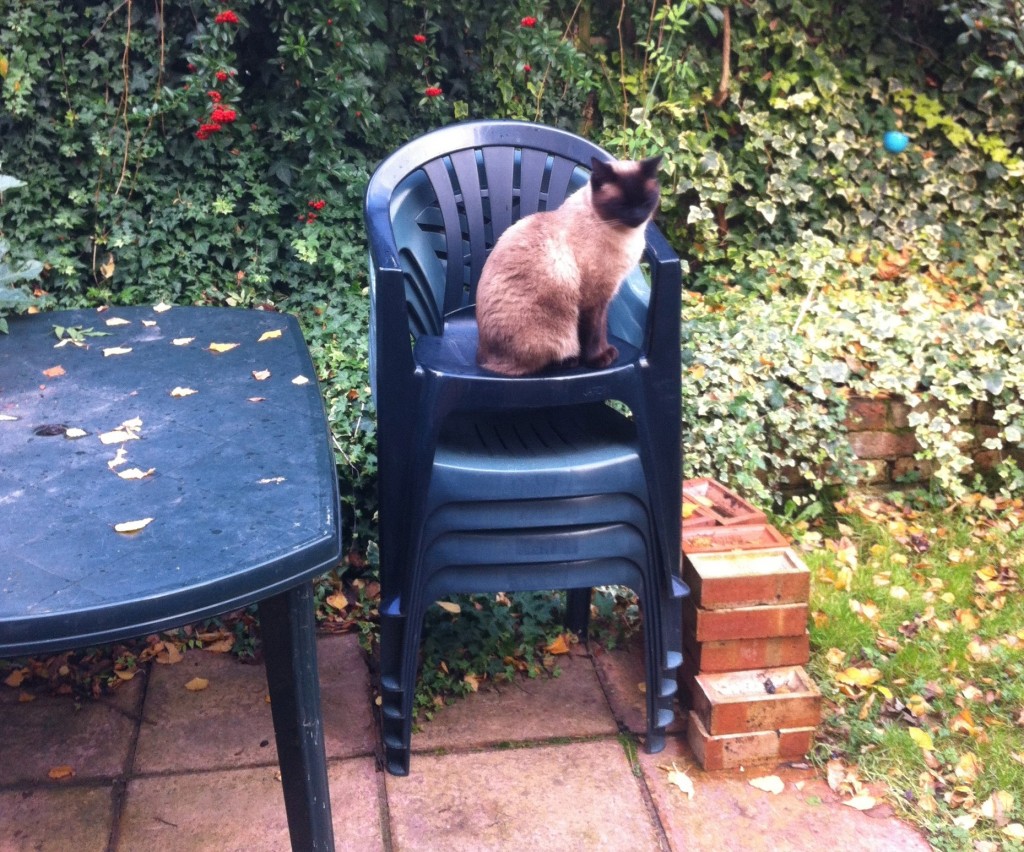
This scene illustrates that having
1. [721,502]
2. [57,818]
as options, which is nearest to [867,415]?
[721,502]

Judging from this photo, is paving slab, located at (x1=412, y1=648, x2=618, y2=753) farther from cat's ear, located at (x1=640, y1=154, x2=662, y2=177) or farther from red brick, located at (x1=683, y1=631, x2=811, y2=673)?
cat's ear, located at (x1=640, y1=154, x2=662, y2=177)

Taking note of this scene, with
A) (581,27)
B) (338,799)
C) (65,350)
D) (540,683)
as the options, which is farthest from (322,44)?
→ (338,799)

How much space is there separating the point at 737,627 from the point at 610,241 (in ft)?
3.26

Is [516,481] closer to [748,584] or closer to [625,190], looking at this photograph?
[748,584]

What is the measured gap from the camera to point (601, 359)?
2.25 meters

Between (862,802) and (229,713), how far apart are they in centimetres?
160

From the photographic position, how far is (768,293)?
4.34 m

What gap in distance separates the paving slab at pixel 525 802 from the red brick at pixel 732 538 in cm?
55

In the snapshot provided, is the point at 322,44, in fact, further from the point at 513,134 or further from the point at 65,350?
the point at 65,350

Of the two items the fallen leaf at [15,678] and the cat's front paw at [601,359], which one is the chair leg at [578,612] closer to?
the cat's front paw at [601,359]

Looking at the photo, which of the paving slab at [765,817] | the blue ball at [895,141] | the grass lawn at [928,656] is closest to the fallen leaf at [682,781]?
the paving slab at [765,817]

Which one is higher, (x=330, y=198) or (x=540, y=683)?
(x=330, y=198)

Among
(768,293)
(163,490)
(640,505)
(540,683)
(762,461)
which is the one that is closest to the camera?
(163,490)

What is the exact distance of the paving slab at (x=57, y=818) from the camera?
2.00 m
